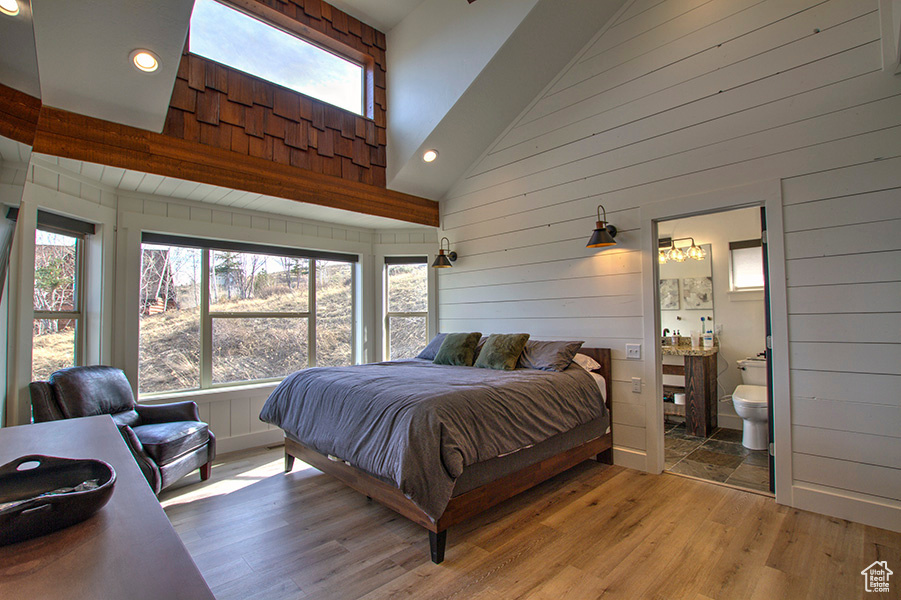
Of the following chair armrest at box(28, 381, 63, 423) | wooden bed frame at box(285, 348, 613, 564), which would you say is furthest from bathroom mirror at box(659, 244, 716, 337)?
chair armrest at box(28, 381, 63, 423)

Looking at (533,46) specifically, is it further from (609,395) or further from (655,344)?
(609,395)

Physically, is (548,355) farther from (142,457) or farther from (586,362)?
(142,457)

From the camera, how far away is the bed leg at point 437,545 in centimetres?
207

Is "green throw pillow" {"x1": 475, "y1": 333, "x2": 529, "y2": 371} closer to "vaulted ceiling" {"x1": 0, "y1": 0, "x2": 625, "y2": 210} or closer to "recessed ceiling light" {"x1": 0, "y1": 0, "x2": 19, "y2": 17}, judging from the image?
"vaulted ceiling" {"x1": 0, "y1": 0, "x2": 625, "y2": 210}

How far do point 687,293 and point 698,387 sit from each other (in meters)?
1.18

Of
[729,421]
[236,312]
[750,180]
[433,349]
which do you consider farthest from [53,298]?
[729,421]

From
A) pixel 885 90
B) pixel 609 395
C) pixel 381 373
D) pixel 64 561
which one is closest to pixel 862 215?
pixel 885 90

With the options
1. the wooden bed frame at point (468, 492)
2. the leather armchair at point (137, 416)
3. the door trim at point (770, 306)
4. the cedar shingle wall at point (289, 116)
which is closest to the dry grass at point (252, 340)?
the leather armchair at point (137, 416)

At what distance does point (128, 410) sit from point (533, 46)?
426 centimetres

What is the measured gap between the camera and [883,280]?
2.36m

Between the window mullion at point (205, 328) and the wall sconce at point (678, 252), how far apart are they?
→ 454cm

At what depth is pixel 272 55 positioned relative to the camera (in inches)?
145

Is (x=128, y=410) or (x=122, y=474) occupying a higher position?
(x=122, y=474)

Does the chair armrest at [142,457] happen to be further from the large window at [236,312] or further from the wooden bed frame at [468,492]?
the large window at [236,312]
